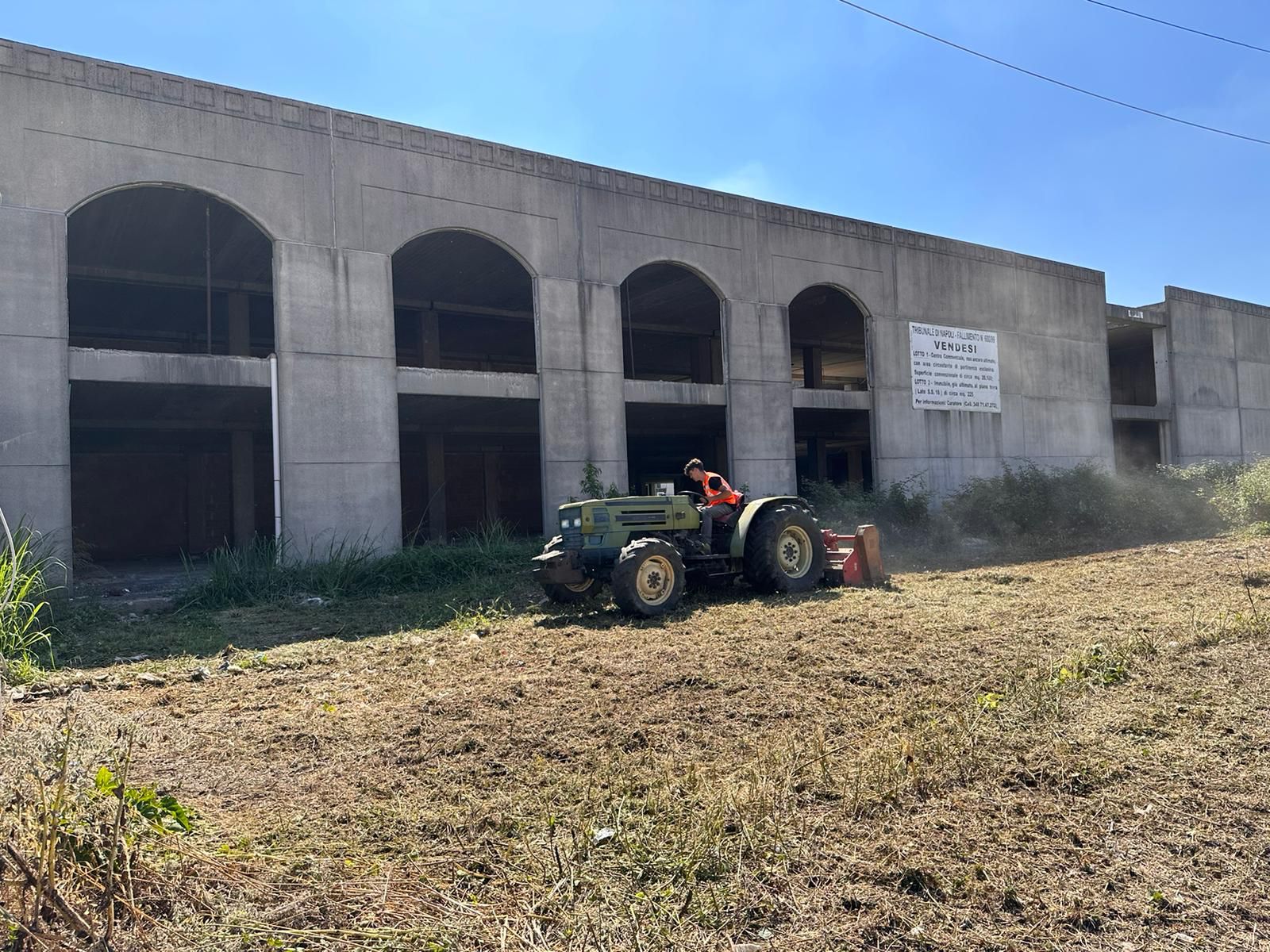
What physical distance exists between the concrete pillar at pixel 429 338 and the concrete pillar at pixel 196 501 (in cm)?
696

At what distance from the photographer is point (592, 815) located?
13.8ft

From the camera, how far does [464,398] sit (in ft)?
55.3

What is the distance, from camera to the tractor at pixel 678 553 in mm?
9914

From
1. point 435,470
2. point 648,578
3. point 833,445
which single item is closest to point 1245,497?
point 833,445

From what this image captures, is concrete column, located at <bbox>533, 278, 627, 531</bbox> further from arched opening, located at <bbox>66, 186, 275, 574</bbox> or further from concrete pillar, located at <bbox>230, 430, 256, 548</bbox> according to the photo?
concrete pillar, located at <bbox>230, 430, 256, 548</bbox>

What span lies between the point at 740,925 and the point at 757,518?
8.09 meters

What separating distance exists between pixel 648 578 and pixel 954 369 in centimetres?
1465

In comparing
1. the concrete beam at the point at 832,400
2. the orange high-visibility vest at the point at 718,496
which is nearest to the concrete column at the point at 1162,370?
the concrete beam at the point at 832,400

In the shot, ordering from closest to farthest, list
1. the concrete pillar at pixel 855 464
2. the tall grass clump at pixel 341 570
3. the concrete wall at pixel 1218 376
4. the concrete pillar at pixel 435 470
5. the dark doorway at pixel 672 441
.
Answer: the tall grass clump at pixel 341 570 → the dark doorway at pixel 672 441 → the concrete pillar at pixel 435 470 → the concrete wall at pixel 1218 376 → the concrete pillar at pixel 855 464

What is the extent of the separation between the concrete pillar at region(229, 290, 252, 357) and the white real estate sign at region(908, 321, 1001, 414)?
1494cm

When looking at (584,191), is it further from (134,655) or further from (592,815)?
(592,815)

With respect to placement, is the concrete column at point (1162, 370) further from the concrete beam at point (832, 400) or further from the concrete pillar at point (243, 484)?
the concrete pillar at point (243, 484)

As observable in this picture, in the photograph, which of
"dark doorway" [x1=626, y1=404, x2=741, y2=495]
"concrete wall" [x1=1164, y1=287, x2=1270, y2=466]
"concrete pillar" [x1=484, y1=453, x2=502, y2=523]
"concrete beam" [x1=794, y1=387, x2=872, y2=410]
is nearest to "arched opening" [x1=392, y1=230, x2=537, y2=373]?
"concrete pillar" [x1=484, y1=453, x2=502, y2=523]

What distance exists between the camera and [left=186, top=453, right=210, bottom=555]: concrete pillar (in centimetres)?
2319
